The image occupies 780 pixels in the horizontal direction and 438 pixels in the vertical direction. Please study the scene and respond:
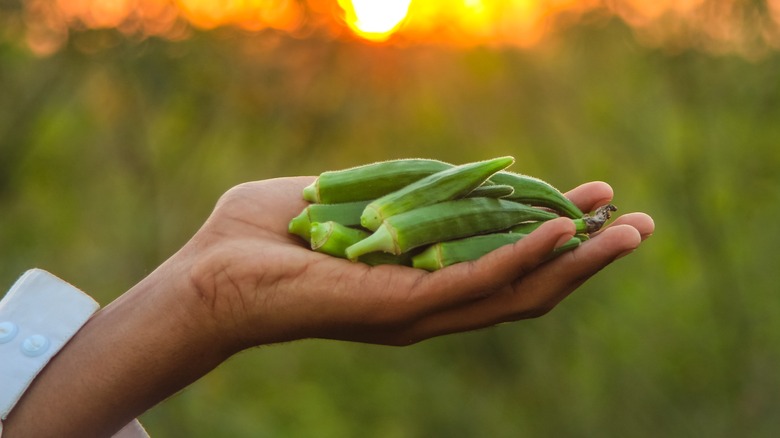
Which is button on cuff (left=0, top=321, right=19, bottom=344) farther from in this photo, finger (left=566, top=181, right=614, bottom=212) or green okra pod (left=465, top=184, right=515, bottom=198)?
finger (left=566, top=181, right=614, bottom=212)

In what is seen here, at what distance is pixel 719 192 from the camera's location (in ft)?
24.1

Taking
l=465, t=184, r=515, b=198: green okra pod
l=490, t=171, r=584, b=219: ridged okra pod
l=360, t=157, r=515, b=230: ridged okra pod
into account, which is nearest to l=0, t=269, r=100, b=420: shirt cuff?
l=360, t=157, r=515, b=230: ridged okra pod

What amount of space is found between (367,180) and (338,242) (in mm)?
402

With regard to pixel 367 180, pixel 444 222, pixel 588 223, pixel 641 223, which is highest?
pixel 367 180

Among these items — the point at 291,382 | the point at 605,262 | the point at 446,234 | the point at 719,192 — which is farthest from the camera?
the point at 291,382

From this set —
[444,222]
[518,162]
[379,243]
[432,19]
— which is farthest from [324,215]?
[518,162]

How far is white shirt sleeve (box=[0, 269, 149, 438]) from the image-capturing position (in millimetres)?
2068

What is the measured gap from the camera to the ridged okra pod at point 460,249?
7.53 ft

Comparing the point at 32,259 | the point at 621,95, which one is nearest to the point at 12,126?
the point at 32,259

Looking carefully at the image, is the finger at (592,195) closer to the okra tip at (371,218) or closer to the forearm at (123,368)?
the okra tip at (371,218)

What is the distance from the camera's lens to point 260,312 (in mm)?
2080

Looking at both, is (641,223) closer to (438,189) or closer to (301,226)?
(438,189)

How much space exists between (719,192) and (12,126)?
18.8 feet

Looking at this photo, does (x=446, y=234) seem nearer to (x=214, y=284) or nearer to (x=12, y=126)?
(x=214, y=284)
